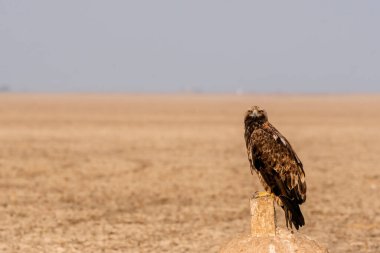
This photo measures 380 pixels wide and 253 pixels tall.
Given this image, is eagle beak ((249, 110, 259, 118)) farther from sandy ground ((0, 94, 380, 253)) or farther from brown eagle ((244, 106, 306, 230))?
sandy ground ((0, 94, 380, 253))

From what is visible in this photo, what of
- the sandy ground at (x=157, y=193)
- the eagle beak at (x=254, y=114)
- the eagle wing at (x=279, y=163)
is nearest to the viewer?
the eagle wing at (x=279, y=163)

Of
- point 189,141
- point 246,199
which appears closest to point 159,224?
point 246,199

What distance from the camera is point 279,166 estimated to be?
6344mm

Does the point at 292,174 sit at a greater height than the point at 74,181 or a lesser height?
greater

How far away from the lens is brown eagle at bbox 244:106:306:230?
629 centimetres

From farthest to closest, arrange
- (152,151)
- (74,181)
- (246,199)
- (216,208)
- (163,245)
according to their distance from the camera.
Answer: (152,151)
(74,181)
(246,199)
(216,208)
(163,245)

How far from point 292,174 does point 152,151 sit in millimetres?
16035

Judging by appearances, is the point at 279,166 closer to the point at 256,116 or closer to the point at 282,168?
the point at 282,168

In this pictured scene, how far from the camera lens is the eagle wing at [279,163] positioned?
6.29m

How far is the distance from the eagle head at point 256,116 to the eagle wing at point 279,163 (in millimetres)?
91

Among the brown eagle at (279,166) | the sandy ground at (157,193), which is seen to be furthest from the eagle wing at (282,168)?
the sandy ground at (157,193)

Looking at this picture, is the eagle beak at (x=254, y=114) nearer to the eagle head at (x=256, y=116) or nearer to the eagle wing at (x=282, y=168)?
the eagle head at (x=256, y=116)

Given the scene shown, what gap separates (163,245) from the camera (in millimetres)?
9844

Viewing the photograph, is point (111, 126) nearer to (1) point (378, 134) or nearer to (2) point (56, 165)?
(1) point (378, 134)
